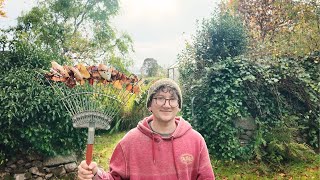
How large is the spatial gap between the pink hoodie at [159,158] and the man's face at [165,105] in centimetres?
18

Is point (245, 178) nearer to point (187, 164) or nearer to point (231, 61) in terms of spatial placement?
point (231, 61)

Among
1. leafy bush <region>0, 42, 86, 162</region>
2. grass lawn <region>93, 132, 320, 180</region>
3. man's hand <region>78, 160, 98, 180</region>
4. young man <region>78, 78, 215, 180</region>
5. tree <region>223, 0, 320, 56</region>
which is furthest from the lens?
tree <region>223, 0, 320, 56</region>

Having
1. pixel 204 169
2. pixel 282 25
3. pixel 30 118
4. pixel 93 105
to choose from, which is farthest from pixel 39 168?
pixel 282 25

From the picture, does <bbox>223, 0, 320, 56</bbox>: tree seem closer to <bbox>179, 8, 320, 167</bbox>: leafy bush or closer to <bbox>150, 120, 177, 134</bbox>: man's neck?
<bbox>179, 8, 320, 167</bbox>: leafy bush

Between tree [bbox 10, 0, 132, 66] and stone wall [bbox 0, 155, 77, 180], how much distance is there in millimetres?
4754

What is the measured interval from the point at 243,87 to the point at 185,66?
1.66 meters

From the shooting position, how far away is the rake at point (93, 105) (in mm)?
2686

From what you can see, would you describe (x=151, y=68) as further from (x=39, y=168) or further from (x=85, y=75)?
(x=85, y=75)

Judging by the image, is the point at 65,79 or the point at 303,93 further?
the point at 303,93

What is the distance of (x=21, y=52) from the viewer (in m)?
6.95

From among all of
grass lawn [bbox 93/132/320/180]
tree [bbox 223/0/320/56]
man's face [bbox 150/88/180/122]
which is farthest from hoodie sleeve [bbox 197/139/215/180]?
tree [bbox 223/0/320/56]

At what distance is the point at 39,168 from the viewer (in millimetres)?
6566

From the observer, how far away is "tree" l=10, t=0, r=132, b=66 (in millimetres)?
10766

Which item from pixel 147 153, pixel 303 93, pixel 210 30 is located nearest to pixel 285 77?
pixel 303 93
